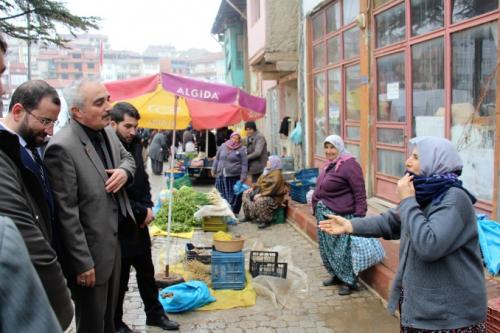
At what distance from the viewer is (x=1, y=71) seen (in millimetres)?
1563

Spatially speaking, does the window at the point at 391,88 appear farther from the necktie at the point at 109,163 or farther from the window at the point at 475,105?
the necktie at the point at 109,163

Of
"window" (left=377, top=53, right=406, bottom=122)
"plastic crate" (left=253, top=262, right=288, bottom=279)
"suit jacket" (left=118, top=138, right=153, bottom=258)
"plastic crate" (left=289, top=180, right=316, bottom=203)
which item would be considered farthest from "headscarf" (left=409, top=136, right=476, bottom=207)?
"plastic crate" (left=289, top=180, right=316, bottom=203)

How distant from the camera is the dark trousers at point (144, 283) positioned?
4.10 metres

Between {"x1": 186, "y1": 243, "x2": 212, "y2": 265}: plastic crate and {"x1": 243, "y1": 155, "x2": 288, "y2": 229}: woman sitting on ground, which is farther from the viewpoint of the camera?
{"x1": 243, "y1": 155, "x2": 288, "y2": 229}: woman sitting on ground

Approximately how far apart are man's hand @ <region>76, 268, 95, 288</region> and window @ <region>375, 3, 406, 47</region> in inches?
246

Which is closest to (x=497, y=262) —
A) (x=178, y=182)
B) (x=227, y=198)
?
(x=227, y=198)

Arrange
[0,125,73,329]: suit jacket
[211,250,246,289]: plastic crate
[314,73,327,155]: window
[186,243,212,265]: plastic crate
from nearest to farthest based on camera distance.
Result: 1. [0,125,73,329]: suit jacket
2. [211,250,246,289]: plastic crate
3. [186,243,212,265]: plastic crate
4. [314,73,327,155]: window

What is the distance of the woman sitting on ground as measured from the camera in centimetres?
880

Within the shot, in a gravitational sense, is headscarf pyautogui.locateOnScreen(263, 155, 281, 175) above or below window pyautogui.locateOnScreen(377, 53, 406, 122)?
below

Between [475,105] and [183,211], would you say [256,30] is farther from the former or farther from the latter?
[475,105]

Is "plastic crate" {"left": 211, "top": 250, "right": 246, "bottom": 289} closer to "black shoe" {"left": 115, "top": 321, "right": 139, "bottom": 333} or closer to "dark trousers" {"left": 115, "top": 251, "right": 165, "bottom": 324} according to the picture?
"dark trousers" {"left": 115, "top": 251, "right": 165, "bottom": 324}

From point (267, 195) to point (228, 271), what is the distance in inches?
138

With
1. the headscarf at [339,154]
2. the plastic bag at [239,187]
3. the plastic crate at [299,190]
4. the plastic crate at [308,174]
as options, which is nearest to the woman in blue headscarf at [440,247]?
the headscarf at [339,154]

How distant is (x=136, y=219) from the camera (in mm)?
3945
